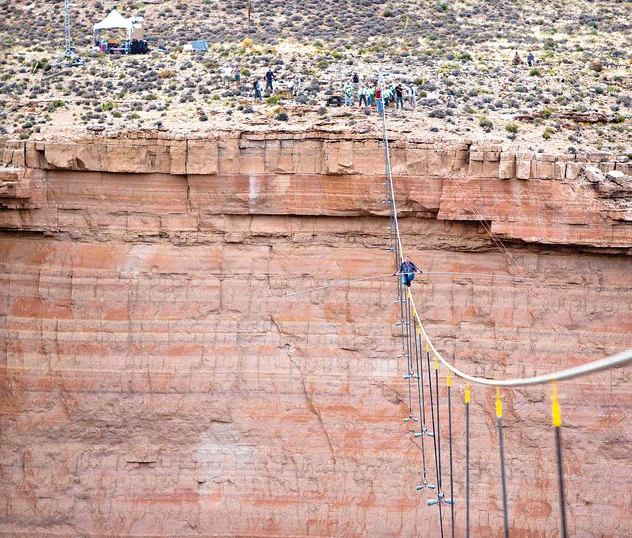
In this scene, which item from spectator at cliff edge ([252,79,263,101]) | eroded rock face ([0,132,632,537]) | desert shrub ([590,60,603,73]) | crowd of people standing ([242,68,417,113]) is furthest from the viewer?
desert shrub ([590,60,603,73])

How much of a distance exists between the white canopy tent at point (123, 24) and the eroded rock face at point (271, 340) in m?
10.7

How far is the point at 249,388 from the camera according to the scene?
991 inches

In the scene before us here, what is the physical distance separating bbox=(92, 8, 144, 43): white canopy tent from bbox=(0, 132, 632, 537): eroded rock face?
10.7m

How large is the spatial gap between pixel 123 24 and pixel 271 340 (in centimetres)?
1386

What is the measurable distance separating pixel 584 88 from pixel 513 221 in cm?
675

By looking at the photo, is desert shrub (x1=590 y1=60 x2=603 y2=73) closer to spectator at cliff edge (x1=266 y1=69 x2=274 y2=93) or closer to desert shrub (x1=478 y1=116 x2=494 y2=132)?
desert shrub (x1=478 y1=116 x2=494 y2=132)

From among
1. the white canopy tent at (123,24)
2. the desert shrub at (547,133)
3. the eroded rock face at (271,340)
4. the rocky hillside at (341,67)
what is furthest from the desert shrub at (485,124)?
the white canopy tent at (123,24)

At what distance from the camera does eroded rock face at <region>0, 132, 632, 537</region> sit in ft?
81.2

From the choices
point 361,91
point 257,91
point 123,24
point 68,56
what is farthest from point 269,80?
point 123,24

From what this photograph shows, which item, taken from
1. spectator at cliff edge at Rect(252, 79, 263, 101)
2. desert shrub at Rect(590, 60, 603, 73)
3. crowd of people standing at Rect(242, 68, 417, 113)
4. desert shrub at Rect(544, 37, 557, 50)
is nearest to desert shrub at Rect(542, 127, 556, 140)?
crowd of people standing at Rect(242, 68, 417, 113)

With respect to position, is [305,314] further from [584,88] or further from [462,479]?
[584,88]

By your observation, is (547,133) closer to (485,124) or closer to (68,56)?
(485,124)

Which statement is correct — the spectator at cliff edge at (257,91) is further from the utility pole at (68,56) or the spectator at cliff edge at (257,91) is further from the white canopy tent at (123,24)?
the white canopy tent at (123,24)

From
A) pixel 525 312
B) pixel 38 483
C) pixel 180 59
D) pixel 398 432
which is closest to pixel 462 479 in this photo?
pixel 398 432
